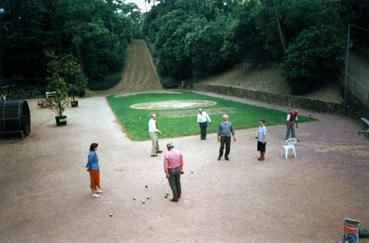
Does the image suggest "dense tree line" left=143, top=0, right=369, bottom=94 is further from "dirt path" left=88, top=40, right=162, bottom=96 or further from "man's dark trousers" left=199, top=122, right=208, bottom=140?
"man's dark trousers" left=199, top=122, right=208, bottom=140

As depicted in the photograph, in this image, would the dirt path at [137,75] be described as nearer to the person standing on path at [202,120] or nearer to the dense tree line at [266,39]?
the dense tree line at [266,39]

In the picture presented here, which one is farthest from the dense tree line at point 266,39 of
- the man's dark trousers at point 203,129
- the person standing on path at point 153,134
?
the person standing on path at point 153,134

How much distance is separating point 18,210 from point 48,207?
34.5 inches

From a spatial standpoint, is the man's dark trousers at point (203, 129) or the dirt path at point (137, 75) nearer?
the man's dark trousers at point (203, 129)

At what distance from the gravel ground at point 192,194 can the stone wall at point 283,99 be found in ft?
29.3

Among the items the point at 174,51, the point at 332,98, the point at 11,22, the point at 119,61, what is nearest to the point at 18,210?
the point at 332,98

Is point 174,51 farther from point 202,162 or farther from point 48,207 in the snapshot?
point 48,207

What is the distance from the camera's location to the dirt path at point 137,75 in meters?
59.5

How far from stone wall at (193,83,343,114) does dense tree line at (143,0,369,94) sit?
143cm

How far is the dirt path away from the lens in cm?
5947

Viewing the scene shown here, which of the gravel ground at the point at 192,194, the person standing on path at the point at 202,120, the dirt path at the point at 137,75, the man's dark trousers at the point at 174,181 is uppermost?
the dirt path at the point at 137,75

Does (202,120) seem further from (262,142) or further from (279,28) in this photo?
(279,28)

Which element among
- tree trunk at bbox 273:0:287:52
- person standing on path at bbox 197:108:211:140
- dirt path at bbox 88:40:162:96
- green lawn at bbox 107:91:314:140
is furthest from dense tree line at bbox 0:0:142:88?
person standing on path at bbox 197:108:211:140

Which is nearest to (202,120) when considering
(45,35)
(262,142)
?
(262,142)
